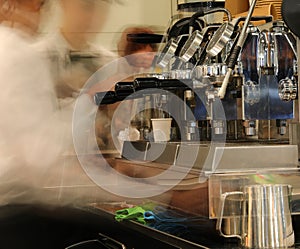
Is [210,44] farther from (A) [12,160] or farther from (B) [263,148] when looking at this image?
(A) [12,160]

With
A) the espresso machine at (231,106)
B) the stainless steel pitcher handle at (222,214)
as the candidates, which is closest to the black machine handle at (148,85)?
the espresso machine at (231,106)

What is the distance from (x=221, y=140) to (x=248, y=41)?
1.08ft

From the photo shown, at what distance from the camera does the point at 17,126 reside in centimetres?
363

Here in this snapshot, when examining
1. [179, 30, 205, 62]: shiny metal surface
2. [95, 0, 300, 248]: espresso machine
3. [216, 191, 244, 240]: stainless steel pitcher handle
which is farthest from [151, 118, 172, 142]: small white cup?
[216, 191, 244, 240]: stainless steel pitcher handle

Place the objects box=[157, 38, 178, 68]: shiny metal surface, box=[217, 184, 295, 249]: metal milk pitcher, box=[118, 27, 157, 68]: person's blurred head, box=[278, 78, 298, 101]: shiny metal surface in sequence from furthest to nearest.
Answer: box=[118, 27, 157, 68]: person's blurred head → box=[157, 38, 178, 68]: shiny metal surface → box=[278, 78, 298, 101]: shiny metal surface → box=[217, 184, 295, 249]: metal milk pitcher

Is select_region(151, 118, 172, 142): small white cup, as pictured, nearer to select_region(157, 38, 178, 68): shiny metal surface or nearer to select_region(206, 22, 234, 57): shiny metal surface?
select_region(157, 38, 178, 68): shiny metal surface

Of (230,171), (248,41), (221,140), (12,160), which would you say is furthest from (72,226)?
(230,171)

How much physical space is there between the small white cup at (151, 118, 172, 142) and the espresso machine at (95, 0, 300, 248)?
3 cm

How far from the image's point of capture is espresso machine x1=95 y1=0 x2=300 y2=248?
1826mm

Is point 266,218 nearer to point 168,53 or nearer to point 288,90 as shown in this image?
point 288,90

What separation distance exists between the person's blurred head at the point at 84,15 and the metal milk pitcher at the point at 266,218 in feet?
7.26

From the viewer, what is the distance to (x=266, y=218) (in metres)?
1.69

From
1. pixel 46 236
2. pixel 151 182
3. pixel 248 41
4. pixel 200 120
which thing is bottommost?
pixel 46 236

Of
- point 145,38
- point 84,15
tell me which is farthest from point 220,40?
point 84,15
